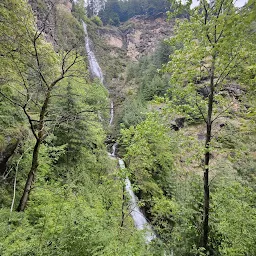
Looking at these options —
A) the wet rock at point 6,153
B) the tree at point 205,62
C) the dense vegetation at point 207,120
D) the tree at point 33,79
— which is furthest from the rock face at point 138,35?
the wet rock at point 6,153

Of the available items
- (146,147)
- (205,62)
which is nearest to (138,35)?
(146,147)

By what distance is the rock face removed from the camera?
5269cm

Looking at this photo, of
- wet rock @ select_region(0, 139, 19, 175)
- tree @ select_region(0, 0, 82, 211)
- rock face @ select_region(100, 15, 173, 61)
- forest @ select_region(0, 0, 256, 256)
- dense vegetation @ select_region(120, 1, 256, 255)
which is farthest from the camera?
rock face @ select_region(100, 15, 173, 61)

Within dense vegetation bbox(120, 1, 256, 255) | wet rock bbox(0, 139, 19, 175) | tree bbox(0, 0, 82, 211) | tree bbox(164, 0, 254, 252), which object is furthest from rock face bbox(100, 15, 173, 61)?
wet rock bbox(0, 139, 19, 175)

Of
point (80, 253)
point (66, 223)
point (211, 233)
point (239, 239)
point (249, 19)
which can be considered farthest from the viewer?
point (211, 233)

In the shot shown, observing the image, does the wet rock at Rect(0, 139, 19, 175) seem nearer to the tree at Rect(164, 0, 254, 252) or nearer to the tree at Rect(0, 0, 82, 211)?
the tree at Rect(0, 0, 82, 211)

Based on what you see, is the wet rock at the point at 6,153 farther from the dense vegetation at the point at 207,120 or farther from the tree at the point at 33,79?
the dense vegetation at the point at 207,120

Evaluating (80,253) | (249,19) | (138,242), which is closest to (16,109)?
(80,253)

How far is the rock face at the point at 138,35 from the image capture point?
5269 cm

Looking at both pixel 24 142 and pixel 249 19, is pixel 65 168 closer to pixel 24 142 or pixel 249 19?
pixel 24 142

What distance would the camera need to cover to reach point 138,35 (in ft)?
190

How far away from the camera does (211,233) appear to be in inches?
216

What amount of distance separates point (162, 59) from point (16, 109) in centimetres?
2443

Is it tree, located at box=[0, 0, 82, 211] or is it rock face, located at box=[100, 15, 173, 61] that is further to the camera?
rock face, located at box=[100, 15, 173, 61]
